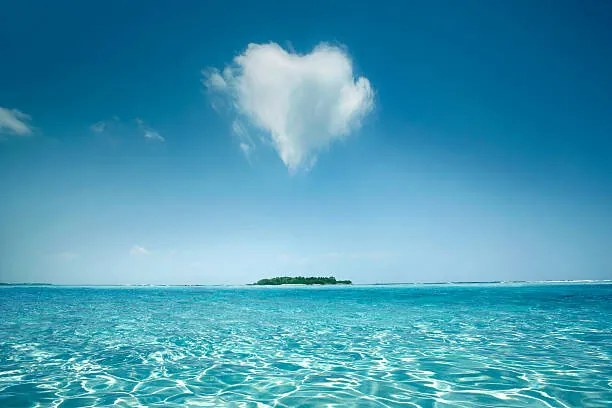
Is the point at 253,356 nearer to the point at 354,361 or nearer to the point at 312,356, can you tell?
the point at 312,356

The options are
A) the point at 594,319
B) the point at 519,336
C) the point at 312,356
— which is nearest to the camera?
the point at 312,356

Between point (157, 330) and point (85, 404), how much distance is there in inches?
413

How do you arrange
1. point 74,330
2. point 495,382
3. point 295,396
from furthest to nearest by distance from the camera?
1. point 74,330
2. point 495,382
3. point 295,396

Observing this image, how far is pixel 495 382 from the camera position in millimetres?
8023

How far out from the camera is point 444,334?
1489 cm

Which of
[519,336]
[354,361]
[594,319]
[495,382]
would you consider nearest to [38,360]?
[354,361]

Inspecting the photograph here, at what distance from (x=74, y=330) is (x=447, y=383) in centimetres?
1609

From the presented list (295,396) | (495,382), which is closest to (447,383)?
(495,382)

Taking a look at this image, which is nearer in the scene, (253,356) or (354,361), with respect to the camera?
(354,361)

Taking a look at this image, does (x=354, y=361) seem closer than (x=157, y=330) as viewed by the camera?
Yes

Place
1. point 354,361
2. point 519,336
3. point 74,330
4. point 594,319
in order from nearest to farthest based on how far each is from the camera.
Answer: point 354,361, point 519,336, point 74,330, point 594,319

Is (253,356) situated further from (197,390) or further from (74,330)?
(74,330)

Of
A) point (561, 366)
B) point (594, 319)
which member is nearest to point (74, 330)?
point (561, 366)

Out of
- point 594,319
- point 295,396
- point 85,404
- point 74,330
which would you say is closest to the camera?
point 85,404
